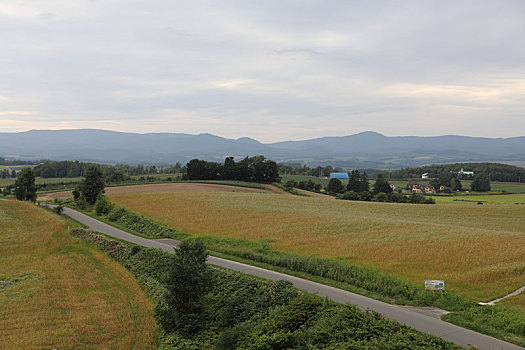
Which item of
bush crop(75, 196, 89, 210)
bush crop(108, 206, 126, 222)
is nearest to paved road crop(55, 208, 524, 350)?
bush crop(108, 206, 126, 222)

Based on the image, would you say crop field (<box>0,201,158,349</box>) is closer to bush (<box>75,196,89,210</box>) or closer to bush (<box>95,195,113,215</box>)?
bush (<box>95,195,113,215</box>)

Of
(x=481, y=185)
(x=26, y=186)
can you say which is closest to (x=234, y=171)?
(x=26, y=186)

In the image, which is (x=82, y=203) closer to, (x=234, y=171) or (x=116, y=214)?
(x=116, y=214)

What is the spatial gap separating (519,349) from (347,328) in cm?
536

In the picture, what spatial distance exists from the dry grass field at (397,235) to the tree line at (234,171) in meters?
47.2

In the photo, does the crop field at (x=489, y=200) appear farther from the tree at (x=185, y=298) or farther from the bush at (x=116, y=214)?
the tree at (x=185, y=298)

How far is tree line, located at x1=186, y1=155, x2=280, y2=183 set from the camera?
107562 millimetres

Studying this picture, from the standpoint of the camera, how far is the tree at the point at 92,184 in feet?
200

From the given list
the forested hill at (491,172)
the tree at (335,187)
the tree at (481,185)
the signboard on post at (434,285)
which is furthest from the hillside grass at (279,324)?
the forested hill at (491,172)

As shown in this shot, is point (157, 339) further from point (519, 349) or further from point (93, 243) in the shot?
point (93, 243)

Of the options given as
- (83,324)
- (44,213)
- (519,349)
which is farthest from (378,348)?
(44,213)

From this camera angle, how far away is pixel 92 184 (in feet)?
200

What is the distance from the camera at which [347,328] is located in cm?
1400

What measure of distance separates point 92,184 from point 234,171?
2018 inches
